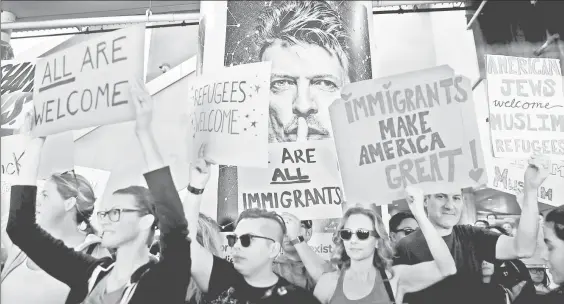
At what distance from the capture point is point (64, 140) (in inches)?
121

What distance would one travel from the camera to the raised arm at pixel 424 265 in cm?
272

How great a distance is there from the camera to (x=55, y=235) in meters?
2.98

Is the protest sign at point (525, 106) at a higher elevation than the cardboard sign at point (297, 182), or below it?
higher

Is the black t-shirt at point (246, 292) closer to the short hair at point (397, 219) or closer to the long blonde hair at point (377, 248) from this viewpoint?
the long blonde hair at point (377, 248)

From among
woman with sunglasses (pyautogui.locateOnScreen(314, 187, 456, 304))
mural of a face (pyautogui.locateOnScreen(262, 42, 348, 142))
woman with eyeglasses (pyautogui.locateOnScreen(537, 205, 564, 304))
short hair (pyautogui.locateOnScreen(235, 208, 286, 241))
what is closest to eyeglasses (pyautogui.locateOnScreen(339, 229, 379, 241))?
woman with sunglasses (pyautogui.locateOnScreen(314, 187, 456, 304))

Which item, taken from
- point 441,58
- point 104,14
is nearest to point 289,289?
point 441,58

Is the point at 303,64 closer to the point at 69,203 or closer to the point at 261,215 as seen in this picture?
the point at 261,215

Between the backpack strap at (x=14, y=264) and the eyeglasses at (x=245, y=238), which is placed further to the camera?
the backpack strap at (x=14, y=264)

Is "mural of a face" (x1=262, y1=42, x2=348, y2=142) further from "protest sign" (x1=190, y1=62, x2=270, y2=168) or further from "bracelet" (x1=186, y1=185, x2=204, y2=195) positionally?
"bracelet" (x1=186, y1=185, x2=204, y2=195)

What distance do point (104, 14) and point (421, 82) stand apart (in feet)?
6.20

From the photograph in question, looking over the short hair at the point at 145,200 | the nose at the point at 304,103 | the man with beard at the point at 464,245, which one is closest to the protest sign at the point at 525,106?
the man with beard at the point at 464,245

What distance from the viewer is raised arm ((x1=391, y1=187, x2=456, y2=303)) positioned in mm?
2725

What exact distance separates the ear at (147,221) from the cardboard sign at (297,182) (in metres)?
0.47

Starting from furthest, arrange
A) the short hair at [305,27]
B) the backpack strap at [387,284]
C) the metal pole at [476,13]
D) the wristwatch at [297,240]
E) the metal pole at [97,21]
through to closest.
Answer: the metal pole at [97,21] < the metal pole at [476,13] < the short hair at [305,27] < the wristwatch at [297,240] < the backpack strap at [387,284]
